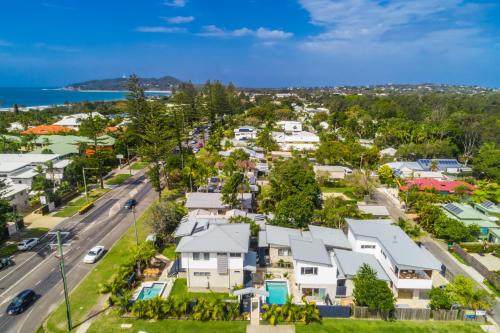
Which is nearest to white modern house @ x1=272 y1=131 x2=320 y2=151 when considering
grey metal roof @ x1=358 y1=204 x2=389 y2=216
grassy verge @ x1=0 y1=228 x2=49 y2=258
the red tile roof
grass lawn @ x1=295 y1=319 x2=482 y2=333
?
the red tile roof

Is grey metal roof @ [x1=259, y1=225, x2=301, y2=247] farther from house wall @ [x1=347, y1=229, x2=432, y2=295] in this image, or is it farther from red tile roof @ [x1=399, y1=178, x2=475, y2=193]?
red tile roof @ [x1=399, y1=178, x2=475, y2=193]

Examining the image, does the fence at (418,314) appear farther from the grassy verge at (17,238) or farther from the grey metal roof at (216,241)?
the grassy verge at (17,238)

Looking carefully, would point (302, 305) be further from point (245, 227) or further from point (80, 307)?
point (80, 307)

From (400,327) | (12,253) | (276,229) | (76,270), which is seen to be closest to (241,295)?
(276,229)

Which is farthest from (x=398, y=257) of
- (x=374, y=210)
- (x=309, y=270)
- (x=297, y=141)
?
(x=297, y=141)

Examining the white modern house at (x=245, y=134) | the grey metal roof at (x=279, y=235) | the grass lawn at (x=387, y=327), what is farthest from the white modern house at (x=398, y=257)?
the white modern house at (x=245, y=134)

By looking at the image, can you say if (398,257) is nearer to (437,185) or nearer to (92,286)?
(92,286)
